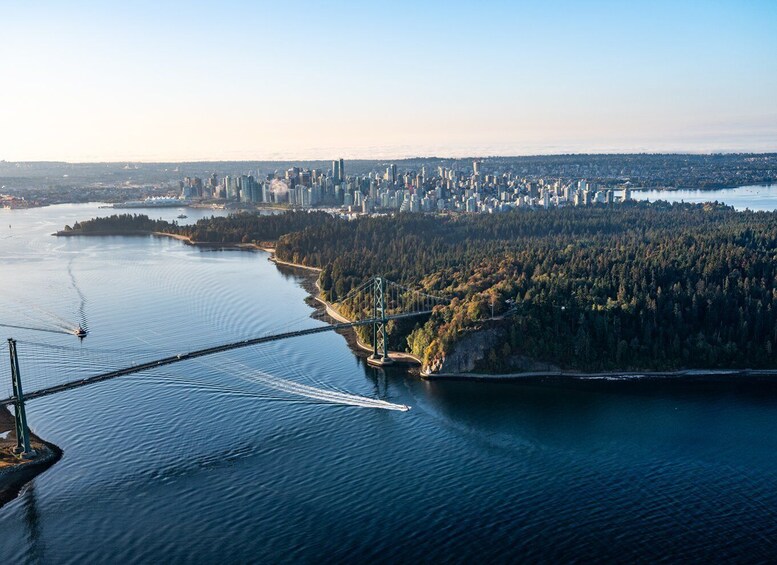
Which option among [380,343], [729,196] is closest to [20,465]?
[380,343]

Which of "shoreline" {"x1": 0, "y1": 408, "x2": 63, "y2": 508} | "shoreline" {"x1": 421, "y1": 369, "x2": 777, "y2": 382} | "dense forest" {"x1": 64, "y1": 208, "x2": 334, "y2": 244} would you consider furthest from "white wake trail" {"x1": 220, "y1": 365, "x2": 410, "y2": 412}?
"dense forest" {"x1": 64, "y1": 208, "x2": 334, "y2": 244}

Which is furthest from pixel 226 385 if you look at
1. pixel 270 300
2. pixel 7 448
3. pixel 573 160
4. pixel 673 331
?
pixel 573 160

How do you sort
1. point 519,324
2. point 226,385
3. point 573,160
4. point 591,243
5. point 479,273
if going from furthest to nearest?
point 573,160
point 591,243
point 479,273
point 519,324
point 226,385

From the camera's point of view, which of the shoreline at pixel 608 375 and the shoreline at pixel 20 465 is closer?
the shoreline at pixel 20 465

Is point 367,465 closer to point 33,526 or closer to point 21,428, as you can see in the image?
point 33,526

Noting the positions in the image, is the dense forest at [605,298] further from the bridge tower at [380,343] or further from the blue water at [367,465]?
the blue water at [367,465]

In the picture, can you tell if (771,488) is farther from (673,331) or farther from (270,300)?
(270,300)

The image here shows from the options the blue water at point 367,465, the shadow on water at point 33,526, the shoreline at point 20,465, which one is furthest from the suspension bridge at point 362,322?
the shadow on water at point 33,526

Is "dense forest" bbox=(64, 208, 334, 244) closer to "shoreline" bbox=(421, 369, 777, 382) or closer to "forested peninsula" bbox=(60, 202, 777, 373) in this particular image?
"forested peninsula" bbox=(60, 202, 777, 373)
